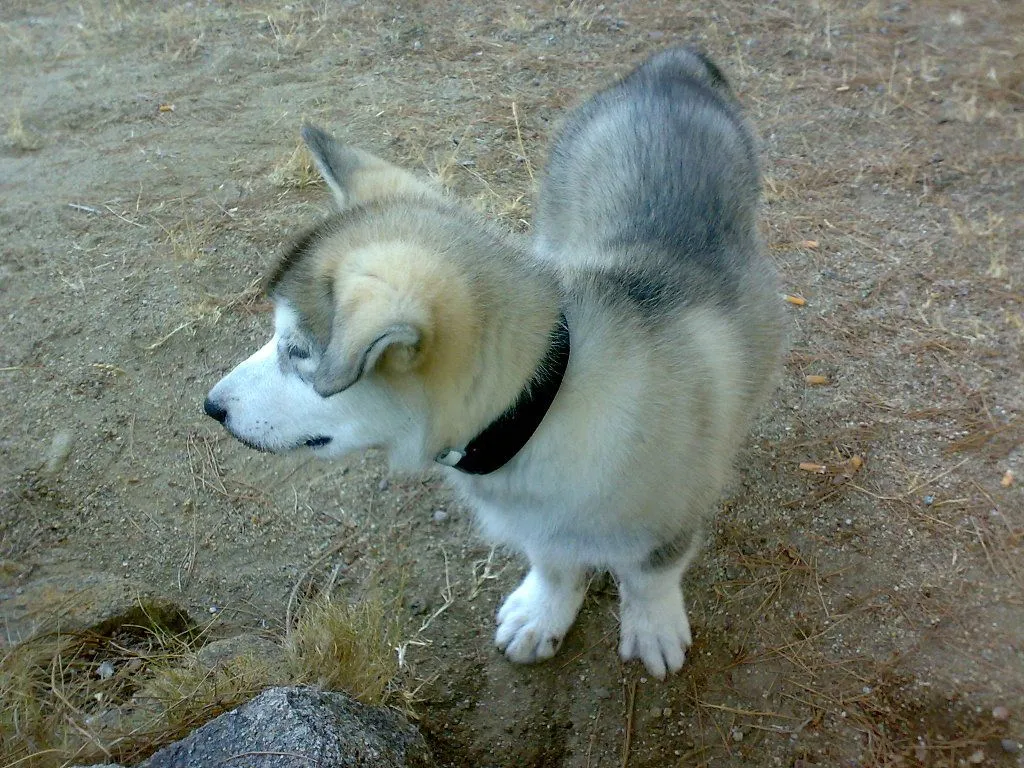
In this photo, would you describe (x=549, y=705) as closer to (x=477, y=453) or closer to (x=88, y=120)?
(x=477, y=453)

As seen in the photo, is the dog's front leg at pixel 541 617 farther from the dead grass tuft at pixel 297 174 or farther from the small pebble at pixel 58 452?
the dead grass tuft at pixel 297 174

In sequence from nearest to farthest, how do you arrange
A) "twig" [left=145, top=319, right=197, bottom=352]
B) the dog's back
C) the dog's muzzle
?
1. the dog's muzzle
2. the dog's back
3. "twig" [left=145, top=319, right=197, bottom=352]

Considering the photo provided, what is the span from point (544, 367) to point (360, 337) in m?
0.44

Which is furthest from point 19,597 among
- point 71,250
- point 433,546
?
point 71,250

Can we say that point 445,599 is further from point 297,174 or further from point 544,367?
point 297,174

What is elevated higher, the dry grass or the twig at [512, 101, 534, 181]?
the twig at [512, 101, 534, 181]

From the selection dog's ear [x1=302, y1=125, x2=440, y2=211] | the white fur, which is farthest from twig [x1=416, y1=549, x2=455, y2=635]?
dog's ear [x1=302, y1=125, x2=440, y2=211]

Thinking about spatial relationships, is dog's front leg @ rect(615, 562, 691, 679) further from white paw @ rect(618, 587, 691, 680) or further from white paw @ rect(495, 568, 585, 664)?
white paw @ rect(495, 568, 585, 664)

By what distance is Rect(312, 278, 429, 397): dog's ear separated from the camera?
4.66ft

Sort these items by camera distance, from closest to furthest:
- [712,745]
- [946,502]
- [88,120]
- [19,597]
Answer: [712,745], [19,597], [946,502], [88,120]

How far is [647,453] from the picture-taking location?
1.86 m

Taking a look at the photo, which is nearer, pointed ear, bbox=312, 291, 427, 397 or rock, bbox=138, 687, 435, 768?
pointed ear, bbox=312, 291, 427, 397

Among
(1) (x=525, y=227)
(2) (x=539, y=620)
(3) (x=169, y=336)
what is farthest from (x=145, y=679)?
(1) (x=525, y=227)

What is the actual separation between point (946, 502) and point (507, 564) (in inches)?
60.1
